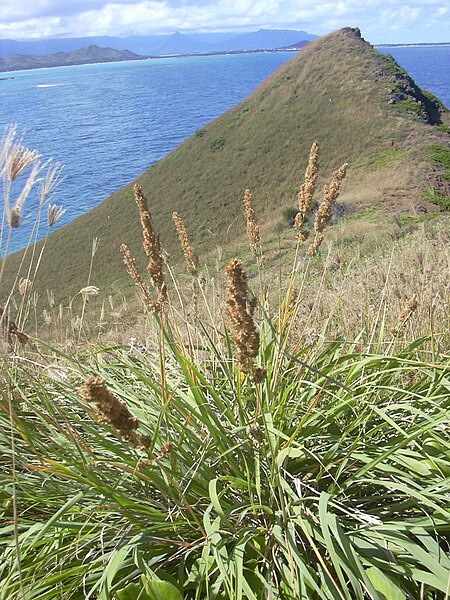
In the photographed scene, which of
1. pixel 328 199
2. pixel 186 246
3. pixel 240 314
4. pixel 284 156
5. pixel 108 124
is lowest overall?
pixel 108 124

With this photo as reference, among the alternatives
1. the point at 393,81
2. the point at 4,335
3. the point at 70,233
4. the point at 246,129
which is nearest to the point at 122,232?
the point at 70,233

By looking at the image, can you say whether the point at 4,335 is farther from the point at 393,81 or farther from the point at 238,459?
the point at 393,81

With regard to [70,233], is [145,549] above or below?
above

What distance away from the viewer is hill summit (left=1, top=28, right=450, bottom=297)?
111 feet

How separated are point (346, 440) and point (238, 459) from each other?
1.50 ft

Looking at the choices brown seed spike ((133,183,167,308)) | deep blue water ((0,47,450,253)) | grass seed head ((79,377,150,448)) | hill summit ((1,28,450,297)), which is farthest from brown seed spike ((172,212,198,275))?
deep blue water ((0,47,450,253))

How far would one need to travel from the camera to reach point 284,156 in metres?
43.4

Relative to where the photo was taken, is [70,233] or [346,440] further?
[70,233]

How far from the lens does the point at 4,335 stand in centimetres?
188

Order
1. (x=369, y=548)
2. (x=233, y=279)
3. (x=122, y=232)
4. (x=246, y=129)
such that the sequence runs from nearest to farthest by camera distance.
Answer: (x=233, y=279), (x=369, y=548), (x=122, y=232), (x=246, y=129)

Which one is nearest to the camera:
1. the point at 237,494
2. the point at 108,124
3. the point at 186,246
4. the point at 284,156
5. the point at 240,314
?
the point at 240,314

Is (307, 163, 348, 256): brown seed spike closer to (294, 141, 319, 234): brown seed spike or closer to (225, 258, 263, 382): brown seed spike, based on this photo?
(294, 141, 319, 234): brown seed spike

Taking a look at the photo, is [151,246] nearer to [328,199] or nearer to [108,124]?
[328,199]

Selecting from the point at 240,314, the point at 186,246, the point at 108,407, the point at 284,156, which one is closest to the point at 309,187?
the point at 186,246
